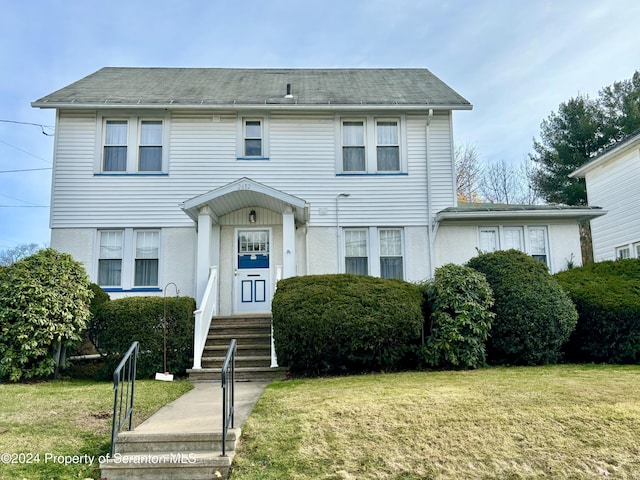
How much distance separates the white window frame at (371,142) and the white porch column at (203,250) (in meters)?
3.76

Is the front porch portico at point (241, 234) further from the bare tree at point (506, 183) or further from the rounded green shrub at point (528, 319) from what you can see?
the bare tree at point (506, 183)

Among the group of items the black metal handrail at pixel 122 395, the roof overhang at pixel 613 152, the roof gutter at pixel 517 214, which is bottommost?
the black metal handrail at pixel 122 395

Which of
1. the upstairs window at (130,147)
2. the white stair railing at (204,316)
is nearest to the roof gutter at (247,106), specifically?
the upstairs window at (130,147)

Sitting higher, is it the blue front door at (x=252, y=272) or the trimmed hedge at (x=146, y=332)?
the blue front door at (x=252, y=272)

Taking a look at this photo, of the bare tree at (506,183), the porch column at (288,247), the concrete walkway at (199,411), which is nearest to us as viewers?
the concrete walkway at (199,411)

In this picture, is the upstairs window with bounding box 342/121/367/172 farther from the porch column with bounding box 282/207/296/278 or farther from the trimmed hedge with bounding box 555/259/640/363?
the trimmed hedge with bounding box 555/259/640/363

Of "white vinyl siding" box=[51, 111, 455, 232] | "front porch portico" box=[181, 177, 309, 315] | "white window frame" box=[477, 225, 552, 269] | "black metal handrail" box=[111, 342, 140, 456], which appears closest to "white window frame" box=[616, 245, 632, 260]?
"white window frame" box=[477, 225, 552, 269]

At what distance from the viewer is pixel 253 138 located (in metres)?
12.7

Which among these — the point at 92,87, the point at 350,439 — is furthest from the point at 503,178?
the point at 350,439

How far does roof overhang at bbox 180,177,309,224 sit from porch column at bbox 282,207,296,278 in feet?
0.53

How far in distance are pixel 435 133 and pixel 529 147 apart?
801 inches

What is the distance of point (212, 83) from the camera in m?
14.0

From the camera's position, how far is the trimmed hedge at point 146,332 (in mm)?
9062

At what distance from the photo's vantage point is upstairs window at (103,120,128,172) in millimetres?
12359
